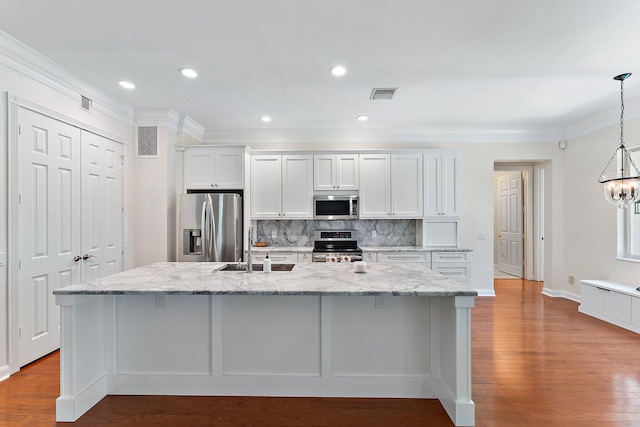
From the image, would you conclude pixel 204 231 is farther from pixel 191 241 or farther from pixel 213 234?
pixel 191 241

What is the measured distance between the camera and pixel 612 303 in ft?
13.6

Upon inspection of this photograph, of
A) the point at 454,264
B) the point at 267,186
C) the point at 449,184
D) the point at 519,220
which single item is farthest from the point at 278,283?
the point at 519,220

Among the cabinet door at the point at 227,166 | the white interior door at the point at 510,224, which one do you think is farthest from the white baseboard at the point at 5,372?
the white interior door at the point at 510,224

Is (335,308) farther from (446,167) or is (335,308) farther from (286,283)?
(446,167)

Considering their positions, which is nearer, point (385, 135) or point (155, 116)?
point (155, 116)

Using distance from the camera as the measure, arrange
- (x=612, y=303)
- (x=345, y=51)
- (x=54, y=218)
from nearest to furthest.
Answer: (x=345, y=51) → (x=54, y=218) → (x=612, y=303)

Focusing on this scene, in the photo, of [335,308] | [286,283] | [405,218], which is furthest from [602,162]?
[286,283]

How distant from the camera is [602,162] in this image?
4.72 metres

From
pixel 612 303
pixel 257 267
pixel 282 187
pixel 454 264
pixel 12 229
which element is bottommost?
pixel 612 303

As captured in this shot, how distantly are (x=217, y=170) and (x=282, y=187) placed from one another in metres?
1.01

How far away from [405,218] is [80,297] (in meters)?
4.28

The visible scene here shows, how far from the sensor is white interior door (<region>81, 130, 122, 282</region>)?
11.9ft

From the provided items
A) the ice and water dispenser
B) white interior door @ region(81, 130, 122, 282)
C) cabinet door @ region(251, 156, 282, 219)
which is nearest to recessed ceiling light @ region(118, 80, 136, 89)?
white interior door @ region(81, 130, 122, 282)

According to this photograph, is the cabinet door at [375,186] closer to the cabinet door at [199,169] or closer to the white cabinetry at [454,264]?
the white cabinetry at [454,264]
